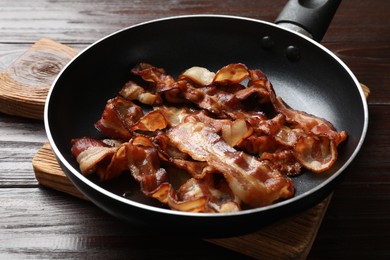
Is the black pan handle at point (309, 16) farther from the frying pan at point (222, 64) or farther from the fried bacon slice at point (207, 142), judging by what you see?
the fried bacon slice at point (207, 142)

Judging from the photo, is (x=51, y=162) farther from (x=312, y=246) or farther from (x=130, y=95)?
(x=312, y=246)

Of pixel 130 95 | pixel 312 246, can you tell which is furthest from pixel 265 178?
pixel 130 95

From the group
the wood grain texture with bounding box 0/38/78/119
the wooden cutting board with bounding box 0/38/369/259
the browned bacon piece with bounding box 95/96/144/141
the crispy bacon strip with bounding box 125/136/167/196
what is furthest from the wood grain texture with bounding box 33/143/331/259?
the wood grain texture with bounding box 0/38/78/119

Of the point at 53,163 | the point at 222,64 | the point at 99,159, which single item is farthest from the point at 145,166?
Answer: the point at 222,64

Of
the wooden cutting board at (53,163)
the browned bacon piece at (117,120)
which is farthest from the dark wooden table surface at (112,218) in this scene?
the browned bacon piece at (117,120)

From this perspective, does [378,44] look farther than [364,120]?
Yes

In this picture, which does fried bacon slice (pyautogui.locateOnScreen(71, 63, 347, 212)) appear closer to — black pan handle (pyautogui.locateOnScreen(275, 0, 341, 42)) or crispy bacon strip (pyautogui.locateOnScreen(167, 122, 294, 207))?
crispy bacon strip (pyautogui.locateOnScreen(167, 122, 294, 207))
